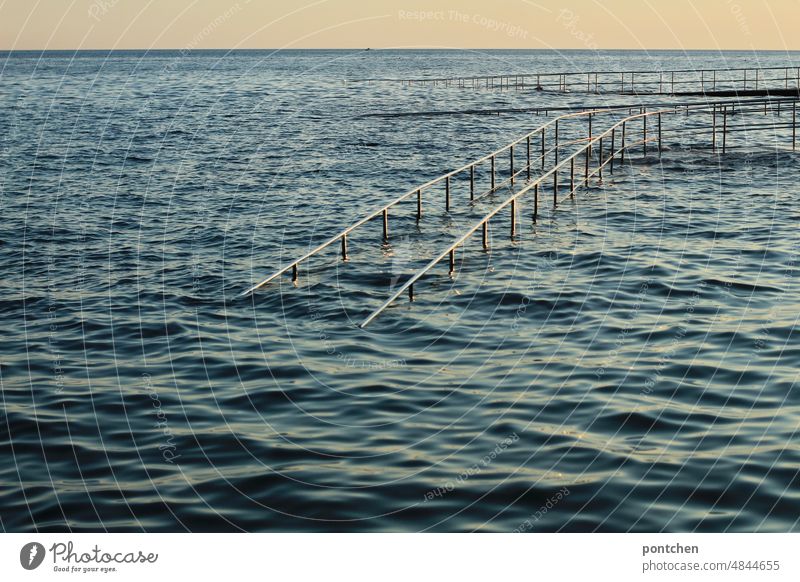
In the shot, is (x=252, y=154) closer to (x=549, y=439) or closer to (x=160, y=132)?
(x=160, y=132)

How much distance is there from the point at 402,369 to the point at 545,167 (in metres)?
31.7

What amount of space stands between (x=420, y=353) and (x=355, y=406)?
2811mm

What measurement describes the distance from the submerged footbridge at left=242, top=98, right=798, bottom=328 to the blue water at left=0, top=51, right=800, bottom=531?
585mm

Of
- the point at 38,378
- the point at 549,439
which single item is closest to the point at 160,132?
the point at 38,378

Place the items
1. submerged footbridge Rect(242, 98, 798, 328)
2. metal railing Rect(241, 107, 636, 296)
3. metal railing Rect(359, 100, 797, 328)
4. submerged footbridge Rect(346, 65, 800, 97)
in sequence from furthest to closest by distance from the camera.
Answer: submerged footbridge Rect(346, 65, 800, 97)
submerged footbridge Rect(242, 98, 798, 328)
metal railing Rect(241, 107, 636, 296)
metal railing Rect(359, 100, 797, 328)

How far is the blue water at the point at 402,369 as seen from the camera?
11750 millimetres

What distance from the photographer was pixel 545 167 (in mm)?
46938

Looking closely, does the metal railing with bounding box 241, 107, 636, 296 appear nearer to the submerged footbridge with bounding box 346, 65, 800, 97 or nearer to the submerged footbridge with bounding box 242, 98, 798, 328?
the submerged footbridge with bounding box 242, 98, 798, 328

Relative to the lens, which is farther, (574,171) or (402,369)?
(574,171)

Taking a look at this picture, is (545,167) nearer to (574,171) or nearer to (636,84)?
(574,171)

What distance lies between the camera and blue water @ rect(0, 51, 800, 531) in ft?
38.5

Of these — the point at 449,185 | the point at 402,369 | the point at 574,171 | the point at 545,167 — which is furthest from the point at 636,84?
the point at 402,369

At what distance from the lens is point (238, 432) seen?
1394cm

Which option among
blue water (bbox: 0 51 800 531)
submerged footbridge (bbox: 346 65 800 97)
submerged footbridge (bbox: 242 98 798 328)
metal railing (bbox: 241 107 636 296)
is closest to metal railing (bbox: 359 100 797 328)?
submerged footbridge (bbox: 242 98 798 328)
